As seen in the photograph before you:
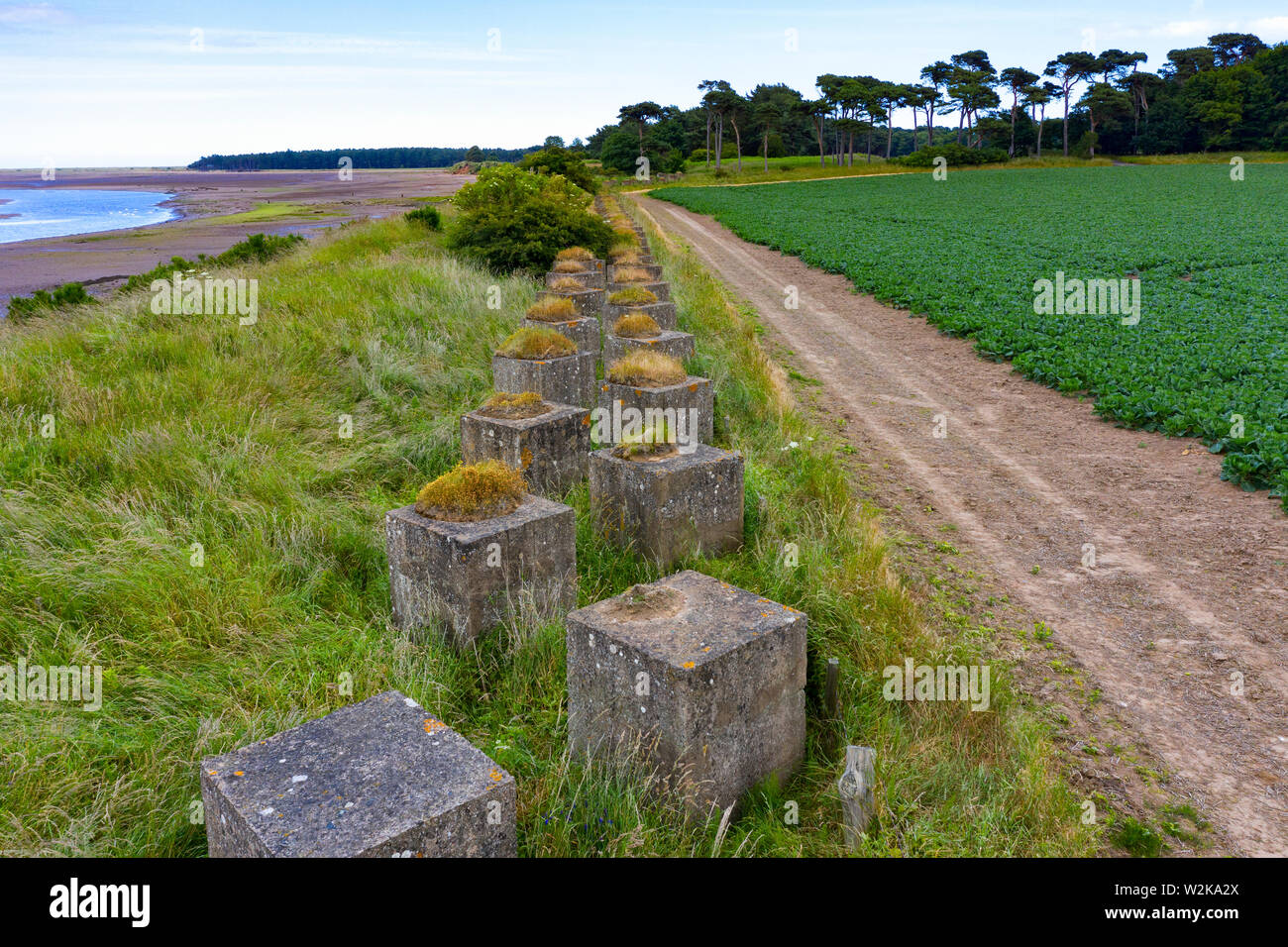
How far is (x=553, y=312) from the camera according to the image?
10.8 meters

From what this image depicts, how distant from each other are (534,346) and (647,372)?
1.71m

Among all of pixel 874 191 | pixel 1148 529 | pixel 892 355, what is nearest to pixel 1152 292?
pixel 892 355

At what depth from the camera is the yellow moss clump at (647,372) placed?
26.2 ft

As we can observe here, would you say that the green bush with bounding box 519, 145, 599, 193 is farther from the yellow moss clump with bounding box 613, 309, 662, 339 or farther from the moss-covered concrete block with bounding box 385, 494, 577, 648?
the moss-covered concrete block with bounding box 385, 494, 577, 648

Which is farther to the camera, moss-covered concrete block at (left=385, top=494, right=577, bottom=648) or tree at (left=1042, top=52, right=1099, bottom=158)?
tree at (left=1042, top=52, right=1099, bottom=158)

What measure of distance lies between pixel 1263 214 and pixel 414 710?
41.8 m

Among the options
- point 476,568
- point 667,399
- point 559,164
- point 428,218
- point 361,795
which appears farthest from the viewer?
point 559,164

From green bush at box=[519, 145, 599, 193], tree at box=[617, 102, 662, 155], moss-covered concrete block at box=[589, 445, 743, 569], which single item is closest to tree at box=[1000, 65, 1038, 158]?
tree at box=[617, 102, 662, 155]

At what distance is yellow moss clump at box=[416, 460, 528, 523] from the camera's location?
5094 millimetres

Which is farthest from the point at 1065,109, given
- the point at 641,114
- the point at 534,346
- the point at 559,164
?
the point at 534,346

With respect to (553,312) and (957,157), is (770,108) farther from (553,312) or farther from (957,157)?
(553,312)

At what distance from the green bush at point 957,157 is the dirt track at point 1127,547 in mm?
75669

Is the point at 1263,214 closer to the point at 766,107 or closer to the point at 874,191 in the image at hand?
the point at 874,191

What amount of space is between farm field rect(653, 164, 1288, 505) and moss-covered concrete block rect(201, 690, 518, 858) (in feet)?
26.3
